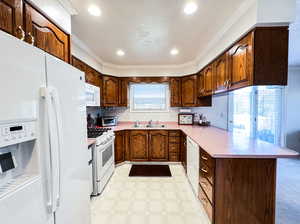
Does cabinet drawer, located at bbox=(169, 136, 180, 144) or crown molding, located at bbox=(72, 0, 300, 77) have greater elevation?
crown molding, located at bbox=(72, 0, 300, 77)

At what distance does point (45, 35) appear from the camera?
1396 millimetres

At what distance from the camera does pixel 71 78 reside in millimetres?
1219

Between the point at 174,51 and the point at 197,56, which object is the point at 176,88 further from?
the point at 174,51

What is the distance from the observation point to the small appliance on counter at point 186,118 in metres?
3.92

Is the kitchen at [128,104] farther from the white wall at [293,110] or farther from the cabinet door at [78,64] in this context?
the white wall at [293,110]

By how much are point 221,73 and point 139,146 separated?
2.32 m

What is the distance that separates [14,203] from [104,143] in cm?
189

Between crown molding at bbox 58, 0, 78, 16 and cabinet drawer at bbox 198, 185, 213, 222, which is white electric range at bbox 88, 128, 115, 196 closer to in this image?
cabinet drawer at bbox 198, 185, 213, 222

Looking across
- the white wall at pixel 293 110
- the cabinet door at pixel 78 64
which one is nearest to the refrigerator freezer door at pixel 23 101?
the cabinet door at pixel 78 64

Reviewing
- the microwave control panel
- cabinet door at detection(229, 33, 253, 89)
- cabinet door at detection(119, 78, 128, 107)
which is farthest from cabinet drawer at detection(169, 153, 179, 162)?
the microwave control panel

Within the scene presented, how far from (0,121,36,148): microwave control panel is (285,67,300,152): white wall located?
5.63 metres

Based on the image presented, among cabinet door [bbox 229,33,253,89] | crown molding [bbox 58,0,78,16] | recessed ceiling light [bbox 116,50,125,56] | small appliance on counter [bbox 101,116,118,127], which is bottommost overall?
small appliance on counter [bbox 101,116,118,127]

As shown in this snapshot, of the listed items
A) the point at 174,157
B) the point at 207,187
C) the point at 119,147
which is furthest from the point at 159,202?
the point at 119,147

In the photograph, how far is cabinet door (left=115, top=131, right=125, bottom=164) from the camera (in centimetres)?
342
